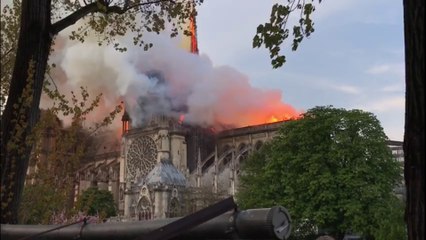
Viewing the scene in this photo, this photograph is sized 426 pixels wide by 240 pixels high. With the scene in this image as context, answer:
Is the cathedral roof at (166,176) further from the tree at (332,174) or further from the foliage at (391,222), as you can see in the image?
the foliage at (391,222)

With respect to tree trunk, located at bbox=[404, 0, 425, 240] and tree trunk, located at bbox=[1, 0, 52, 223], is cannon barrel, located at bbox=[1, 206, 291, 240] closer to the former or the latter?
tree trunk, located at bbox=[404, 0, 425, 240]

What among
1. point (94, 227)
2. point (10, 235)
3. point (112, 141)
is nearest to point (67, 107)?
point (10, 235)

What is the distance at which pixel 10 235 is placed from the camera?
446 centimetres

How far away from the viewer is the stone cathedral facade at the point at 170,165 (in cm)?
A: 6581

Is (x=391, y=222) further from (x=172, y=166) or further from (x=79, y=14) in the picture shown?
(x=172, y=166)

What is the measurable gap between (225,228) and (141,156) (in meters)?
77.6

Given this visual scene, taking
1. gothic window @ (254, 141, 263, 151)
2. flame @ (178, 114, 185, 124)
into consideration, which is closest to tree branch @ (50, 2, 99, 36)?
gothic window @ (254, 141, 263, 151)

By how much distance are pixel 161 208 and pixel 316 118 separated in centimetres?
2999

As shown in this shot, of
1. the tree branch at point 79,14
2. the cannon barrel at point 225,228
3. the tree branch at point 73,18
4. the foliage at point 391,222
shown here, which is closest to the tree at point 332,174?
the foliage at point 391,222

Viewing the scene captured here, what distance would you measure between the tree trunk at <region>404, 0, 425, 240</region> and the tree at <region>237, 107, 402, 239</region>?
31.0 metres

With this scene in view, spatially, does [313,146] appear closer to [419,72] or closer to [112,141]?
[419,72]

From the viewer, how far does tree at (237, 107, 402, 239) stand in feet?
114

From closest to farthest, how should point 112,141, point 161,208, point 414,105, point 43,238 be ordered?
point 414,105, point 43,238, point 161,208, point 112,141

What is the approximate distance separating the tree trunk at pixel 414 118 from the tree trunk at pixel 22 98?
3.57m
